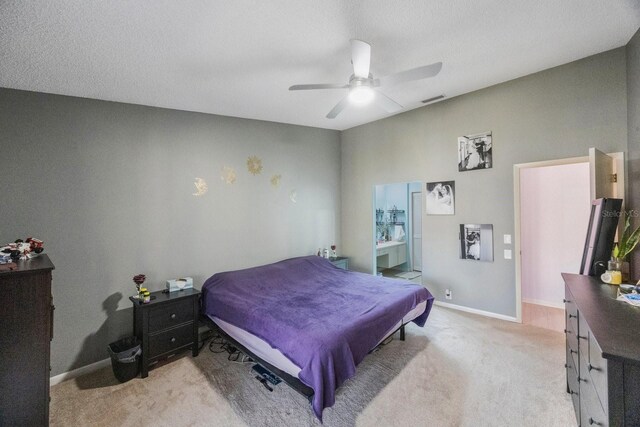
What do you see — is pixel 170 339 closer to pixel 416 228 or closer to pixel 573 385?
pixel 573 385

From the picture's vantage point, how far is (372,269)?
5098 millimetres

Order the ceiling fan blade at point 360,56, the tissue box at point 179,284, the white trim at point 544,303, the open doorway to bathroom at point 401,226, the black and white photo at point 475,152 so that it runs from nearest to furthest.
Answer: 1. the ceiling fan blade at point 360,56
2. the tissue box at point 179,284
3. the black and white photo at point 475,152
4. the white trim at point 544,303
5. the open doorway to bathroom at point 401,226

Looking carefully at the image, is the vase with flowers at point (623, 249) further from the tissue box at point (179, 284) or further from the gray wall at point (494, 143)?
the tissue box at point (179, 284)

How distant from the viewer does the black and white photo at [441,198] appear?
13.4 feet

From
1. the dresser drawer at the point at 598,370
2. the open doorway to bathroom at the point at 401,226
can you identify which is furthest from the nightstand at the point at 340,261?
the dresser drawer at the point at 598,370

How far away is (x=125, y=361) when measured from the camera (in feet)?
8.48

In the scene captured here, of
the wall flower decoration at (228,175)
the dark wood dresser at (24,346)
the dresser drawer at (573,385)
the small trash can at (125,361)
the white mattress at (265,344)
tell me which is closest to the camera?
the dark wood dresser at (24,346)

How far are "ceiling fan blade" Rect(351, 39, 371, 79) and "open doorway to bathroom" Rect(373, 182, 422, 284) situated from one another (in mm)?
4258

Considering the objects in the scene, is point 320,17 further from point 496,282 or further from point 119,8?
point 496,282

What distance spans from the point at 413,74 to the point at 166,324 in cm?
339

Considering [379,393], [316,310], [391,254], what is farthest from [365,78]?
[391,254]

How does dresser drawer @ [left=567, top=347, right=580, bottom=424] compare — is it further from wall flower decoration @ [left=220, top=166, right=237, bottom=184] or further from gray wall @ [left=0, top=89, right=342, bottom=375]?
wall flower decoration @ [left=220, top=166, right=237, bottom=184]

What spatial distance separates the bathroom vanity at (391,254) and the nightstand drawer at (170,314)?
12.3 ft

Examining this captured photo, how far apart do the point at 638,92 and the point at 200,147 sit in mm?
4650
